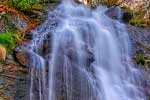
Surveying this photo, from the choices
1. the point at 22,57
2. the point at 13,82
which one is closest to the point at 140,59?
the point at 22,57

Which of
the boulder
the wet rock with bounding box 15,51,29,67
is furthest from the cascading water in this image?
the boulder

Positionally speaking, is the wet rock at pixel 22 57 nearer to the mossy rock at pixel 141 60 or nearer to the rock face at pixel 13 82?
the rock face at pixel 13 82

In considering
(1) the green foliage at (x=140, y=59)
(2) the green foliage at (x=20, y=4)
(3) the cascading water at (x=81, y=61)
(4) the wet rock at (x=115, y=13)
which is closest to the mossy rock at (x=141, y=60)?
(1) the green foliage at (x=140, y=59)

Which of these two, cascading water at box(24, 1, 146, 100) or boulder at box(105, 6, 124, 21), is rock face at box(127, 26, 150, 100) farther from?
boulder at box(105, 6, 124, 21)

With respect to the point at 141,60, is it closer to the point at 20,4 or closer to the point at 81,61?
the point at 81,61

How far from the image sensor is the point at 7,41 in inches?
318

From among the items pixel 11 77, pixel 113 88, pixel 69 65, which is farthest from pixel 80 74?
pixel 11 77

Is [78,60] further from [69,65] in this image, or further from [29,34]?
[29,34]

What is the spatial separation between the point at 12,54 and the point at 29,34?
132 cm

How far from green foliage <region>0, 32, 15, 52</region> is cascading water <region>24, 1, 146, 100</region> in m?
0.33

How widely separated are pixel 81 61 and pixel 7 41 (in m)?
1.71

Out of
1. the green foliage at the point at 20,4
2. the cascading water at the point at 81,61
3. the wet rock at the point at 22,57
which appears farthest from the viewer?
the green foliage at the point at 20,4

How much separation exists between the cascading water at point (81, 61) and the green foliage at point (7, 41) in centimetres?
33

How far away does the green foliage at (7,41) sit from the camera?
26.2ft
